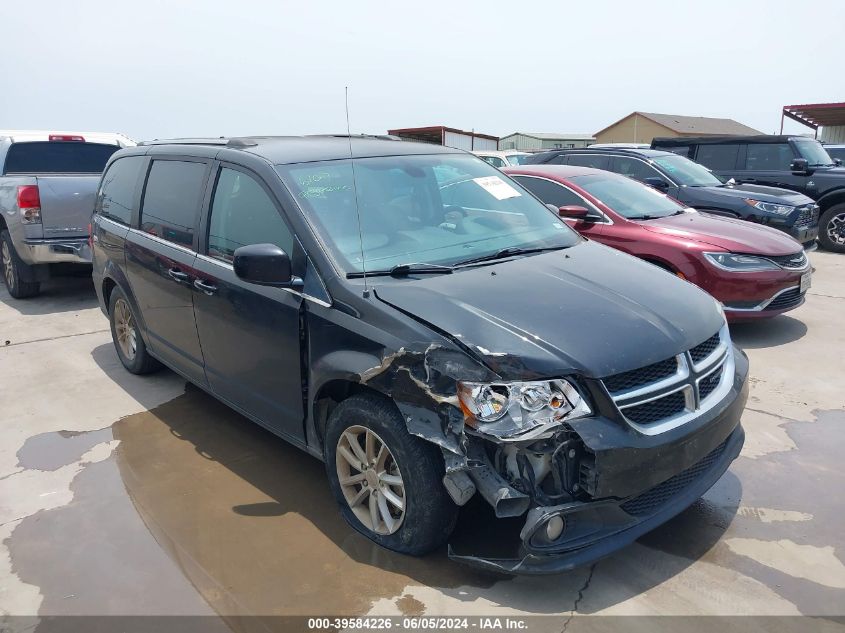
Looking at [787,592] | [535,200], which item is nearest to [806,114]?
[535,200]

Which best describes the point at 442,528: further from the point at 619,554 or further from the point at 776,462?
the point at 776,462

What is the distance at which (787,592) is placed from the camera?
2.79 metres

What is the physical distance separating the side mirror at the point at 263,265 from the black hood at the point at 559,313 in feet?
1.66

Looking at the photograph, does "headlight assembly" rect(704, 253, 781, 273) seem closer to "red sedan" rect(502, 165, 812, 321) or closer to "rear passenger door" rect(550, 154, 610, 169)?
"red sedan" rect(502, 165, 812, 321)

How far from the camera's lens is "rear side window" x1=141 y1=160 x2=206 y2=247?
4.19 m

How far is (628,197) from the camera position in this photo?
6.95m

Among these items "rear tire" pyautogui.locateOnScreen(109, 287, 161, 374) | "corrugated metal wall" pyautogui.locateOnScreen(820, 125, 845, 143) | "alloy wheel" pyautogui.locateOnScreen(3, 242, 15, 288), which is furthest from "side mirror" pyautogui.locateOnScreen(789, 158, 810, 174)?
"corrugated metal wall" pyautogui.locateOnScreen(820, 125, 845, 143)

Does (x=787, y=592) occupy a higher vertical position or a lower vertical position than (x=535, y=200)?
lower

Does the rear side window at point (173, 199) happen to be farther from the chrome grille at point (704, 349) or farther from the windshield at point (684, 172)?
the windshield at point (684, 172)

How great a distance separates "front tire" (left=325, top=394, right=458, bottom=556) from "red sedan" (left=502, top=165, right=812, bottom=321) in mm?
3661

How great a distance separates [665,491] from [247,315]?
225 cm

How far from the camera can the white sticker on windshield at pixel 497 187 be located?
4.25 meters

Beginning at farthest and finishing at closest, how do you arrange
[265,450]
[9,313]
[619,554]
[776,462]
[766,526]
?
[9,313], [265,450], [776,462], [766,526], [619,554]

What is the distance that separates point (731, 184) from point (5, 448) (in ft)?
29.7
